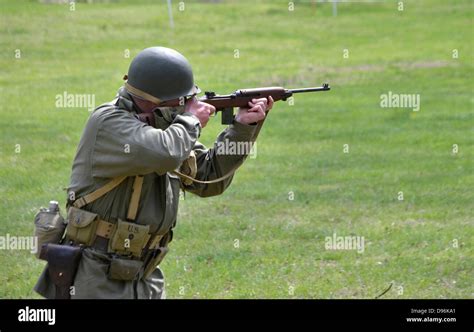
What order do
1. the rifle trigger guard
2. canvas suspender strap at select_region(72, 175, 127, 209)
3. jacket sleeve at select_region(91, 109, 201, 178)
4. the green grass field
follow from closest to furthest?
jacket sleeve at select_region(91, 109, 201, 178), canvas suspender strap at select_region(72, 175, 127, 209), the rifle trigger guard, the green grass field

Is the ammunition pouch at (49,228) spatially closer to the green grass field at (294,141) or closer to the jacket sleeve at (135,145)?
the jacket sleeve at (135,145)

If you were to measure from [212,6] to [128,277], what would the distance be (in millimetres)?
29176

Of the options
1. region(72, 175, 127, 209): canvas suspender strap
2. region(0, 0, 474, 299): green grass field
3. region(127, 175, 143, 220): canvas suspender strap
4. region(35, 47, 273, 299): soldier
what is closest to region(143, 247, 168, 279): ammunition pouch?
region(35, 47, 273, 299): soldier

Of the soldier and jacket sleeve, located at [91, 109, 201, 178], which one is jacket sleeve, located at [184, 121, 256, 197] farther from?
jacket sleeve, located at [91, 109, 201, 178]

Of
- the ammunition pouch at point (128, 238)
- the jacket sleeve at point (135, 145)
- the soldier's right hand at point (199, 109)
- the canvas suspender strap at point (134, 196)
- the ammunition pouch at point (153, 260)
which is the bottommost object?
the ammunition pouch at point (153, 260)

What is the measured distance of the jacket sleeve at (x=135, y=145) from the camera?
602 cm

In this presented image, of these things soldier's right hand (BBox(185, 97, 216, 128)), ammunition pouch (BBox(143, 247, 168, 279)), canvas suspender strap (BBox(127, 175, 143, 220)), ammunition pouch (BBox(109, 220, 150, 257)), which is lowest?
ammunition pouch (BBox(143, 247, 168, 279))

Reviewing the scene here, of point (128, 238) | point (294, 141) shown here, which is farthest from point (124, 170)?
point (294, 141)

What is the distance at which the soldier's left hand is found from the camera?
6859mm

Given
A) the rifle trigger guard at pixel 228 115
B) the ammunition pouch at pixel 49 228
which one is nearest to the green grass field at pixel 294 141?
the rifle trigger guard at pixel 228 115

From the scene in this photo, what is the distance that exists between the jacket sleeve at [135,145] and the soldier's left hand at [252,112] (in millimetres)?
733

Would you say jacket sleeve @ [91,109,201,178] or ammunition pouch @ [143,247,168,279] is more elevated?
jacket sleeve @ [91,109,201,178]
